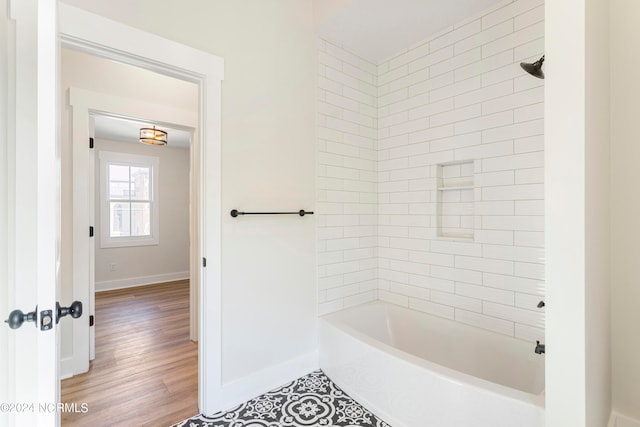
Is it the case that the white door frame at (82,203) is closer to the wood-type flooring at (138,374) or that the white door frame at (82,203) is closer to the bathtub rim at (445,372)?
the wood-type flooring at (138,374)

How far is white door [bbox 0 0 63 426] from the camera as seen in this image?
831mm

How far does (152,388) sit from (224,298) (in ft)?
3.15

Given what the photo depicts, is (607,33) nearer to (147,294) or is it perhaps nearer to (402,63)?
(402,63)

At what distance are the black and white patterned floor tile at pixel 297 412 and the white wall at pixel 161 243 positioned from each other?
411cm

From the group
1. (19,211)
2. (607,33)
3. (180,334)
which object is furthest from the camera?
(180,334)

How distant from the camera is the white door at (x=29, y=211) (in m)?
0.83

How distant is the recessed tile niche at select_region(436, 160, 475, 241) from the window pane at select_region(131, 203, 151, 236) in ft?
16.5

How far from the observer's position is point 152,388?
2.12 m

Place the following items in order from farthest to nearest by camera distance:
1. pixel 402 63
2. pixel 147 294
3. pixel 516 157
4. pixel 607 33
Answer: pixel 147 294 → pixel 402 63 → pixel 516 157 → pixel 607 33

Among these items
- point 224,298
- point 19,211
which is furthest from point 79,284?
point 19,211

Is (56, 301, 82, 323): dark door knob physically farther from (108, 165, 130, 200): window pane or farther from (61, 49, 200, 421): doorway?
(108, 165, 130, 200): window pane

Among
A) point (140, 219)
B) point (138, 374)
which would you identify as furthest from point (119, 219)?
point (138, 374)

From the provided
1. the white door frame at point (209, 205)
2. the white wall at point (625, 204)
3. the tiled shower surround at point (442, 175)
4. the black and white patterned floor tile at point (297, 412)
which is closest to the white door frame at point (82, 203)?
the white door frame at point (209, 205)

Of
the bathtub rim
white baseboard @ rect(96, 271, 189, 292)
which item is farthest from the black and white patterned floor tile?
white baseboard @ rect(96, 271, 189, 292)
